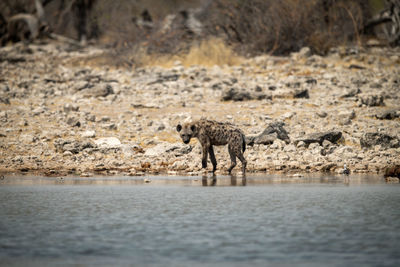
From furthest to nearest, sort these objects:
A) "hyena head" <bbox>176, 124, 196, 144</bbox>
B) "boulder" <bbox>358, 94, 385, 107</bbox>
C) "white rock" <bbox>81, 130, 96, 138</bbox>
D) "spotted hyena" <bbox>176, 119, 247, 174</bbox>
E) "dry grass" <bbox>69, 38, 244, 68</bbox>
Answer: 1. "dry grass" <bbox>69, 38, 244, 68</bbox>
2. "boulder" <bbox>358, 94, 385, 107</bbox>
3. "white rock" <bbox>81, 130, 96, 138</bbox>
4. "hyena head" <bbox>176, 124, 196, 144</bbox>
5. "spotted hyena" <bbox>176, 119, 247, 174</bbox>

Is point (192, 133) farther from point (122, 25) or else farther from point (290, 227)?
point (122, 25)

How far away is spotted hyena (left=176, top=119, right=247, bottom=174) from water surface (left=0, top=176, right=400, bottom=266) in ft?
5.56

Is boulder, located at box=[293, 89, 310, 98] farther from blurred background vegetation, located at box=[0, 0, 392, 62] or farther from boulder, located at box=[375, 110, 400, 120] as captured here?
blurred background vegetation, located at box=[0, 0, 392, 62]

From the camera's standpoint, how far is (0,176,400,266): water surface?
5027 mm

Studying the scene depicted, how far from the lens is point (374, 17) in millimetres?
26969

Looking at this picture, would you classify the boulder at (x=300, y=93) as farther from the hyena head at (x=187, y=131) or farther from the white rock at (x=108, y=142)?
the hyena head at (x=187, y=131)

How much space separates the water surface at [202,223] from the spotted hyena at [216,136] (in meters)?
1.70

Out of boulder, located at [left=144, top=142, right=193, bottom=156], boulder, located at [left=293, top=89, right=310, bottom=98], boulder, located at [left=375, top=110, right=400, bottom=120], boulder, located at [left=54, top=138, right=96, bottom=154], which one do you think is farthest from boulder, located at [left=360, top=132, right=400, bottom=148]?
boulder, located at [left=54, top=138, right=96, bottom=154]

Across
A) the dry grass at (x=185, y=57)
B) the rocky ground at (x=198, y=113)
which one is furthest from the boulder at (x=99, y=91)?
the dry grass at (x=185, y=57)

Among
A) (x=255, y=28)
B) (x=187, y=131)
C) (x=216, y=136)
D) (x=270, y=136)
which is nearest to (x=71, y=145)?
(x=187, y=131)

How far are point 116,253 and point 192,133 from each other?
7.12 metres

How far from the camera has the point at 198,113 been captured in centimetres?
1655

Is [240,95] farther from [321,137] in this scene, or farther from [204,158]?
[204,158]

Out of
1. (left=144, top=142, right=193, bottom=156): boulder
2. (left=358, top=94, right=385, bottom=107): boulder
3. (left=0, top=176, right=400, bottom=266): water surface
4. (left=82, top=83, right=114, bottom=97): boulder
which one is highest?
(left=82, top=83, right=114, bottom=97): boulder
